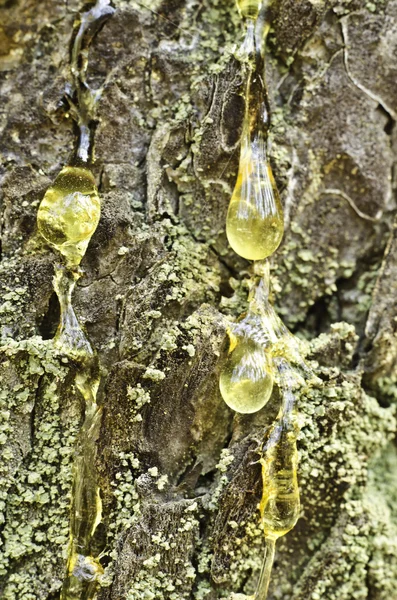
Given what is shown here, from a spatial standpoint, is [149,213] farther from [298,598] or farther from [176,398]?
[298,598]

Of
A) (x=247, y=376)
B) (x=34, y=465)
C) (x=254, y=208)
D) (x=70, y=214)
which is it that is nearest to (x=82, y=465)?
(x=34, y=465)

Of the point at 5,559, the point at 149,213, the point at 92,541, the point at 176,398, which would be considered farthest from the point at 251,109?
the point at 5,559

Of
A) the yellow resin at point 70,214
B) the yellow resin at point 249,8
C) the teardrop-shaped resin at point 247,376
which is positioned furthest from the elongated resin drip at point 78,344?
the yellow resin at point 249,8

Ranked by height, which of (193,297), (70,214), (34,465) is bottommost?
(34,465)

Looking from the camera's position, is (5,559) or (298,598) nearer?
(5,559)

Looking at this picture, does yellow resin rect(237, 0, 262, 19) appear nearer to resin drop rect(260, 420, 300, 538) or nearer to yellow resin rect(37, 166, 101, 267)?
yellow resin rect(37, 166, 101, 267)

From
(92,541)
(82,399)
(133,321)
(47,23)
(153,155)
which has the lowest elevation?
(92,541)

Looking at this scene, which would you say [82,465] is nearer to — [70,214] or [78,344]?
[78,344]

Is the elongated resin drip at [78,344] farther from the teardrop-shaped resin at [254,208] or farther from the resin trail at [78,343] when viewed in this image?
the teardrop-shaped resin at [254,208]
